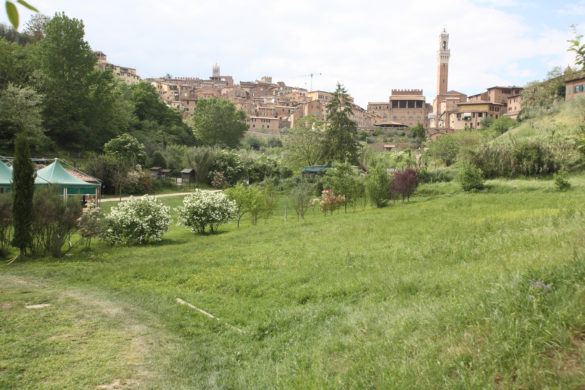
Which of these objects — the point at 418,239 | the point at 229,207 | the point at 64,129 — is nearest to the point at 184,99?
the point at 64,129

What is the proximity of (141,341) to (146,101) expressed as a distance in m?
73.5

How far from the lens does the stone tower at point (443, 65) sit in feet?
496

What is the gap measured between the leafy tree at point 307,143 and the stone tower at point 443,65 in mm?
108649

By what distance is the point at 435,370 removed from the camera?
3695 millimetres

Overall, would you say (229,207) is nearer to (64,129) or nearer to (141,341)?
(141,341)

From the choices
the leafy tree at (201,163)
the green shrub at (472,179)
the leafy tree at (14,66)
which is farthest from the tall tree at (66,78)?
the green shrub at (472,179)

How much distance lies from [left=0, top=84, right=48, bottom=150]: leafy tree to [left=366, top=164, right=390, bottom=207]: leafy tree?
29.4m

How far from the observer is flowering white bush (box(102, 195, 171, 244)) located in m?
18.2

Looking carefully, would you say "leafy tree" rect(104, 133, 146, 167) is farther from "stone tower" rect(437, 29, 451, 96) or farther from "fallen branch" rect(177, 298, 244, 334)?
"stone tower" rect(437, 29, 451, 96)

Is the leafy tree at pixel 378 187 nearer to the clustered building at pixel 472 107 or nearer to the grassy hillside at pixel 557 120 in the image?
the grassy hillside at pixel 557 120

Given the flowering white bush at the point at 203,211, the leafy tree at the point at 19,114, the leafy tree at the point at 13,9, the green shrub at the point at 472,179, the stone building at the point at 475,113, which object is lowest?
the flowering white bush at the point at 203,211

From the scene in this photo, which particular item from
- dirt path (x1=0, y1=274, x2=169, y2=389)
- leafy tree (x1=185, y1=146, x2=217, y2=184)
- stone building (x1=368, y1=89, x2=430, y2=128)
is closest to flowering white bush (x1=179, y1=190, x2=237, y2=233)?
dirt path (x1=0, y1=274, x2=169, y2=389)

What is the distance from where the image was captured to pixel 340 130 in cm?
4669

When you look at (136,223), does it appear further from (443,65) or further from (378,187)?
(443,65)
